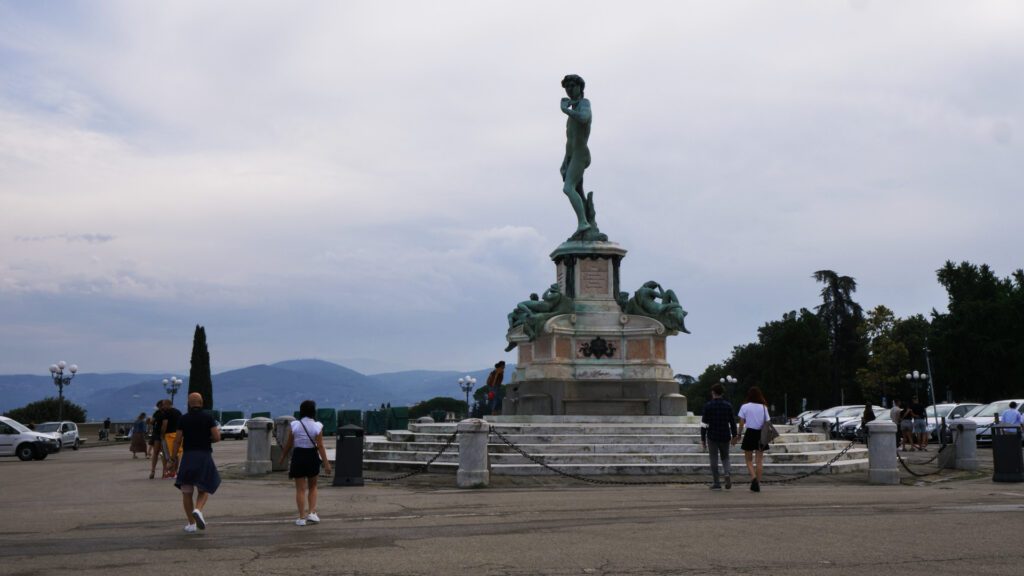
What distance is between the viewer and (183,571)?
25.1ft

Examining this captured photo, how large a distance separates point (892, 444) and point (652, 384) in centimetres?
703

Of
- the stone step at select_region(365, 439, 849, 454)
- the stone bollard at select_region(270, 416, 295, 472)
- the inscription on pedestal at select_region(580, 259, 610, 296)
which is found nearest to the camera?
the stone step at select_region(365, 439, 849, 454)

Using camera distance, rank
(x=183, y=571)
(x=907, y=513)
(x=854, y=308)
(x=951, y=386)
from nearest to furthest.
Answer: (x=183, y=571), (x=907, y=513), (x=951, y=386), (x=854, y=308)

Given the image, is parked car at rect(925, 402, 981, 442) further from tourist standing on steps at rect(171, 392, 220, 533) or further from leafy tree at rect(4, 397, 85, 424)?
leafy tree at rect(4, 397, 85, 424)

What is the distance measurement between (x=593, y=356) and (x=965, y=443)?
846 centimetres

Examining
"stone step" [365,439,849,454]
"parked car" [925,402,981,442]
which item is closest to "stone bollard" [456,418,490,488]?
"stone step" [365,439,849,454]

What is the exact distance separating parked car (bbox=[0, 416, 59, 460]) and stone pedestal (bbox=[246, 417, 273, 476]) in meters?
15.4

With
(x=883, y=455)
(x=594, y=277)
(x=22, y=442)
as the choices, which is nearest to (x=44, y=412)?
(x=22, y=442)

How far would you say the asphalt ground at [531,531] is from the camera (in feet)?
25.7

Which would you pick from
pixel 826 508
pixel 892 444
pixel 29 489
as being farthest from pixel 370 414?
pixel 826 508

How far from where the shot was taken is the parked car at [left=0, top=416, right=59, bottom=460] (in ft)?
102

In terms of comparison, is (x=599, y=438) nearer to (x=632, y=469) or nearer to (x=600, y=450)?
(x=600, y=450)

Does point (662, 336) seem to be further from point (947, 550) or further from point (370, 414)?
point (370, 414)

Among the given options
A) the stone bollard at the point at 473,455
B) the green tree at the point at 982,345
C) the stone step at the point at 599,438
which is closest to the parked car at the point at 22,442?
the stone step at the point at 599,438
